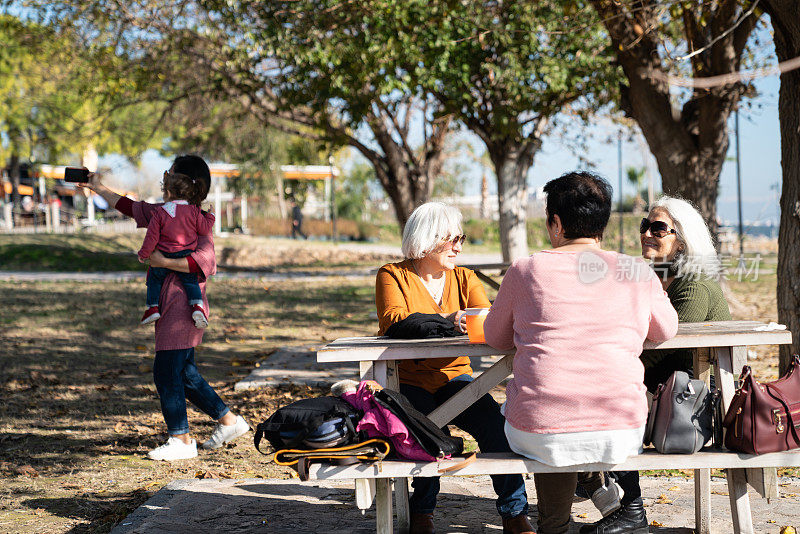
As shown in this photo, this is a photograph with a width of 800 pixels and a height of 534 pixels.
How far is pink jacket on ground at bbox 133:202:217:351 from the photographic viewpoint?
5.00m

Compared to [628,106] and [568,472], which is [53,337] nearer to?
[628,106]

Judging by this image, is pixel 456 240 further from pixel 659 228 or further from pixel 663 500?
pixel 663 500

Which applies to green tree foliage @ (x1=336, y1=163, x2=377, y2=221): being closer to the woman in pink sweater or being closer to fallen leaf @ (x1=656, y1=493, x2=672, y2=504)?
fallen leaf @ (x1=656, y1=493, x2=672, y2=504)

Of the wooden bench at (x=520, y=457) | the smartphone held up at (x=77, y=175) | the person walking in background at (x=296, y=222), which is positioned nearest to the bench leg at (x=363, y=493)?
the wooden bench at (x=520, y=457)

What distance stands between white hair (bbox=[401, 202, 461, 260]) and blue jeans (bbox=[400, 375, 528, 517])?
2.04 feet

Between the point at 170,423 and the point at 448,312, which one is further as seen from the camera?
the point at 170,423

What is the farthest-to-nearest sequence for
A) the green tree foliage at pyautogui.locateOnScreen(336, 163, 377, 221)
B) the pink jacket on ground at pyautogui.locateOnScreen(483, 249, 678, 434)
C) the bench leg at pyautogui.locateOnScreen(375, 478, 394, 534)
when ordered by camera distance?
the green tree foliage at pyautogui.locateOnScreen(336, 163, 377, 221) < the bench leg at pyautogui.locateOnScreen(375, 478, 394, 534) < the pink jacket on ground at pyautogui.locateOnScreen(483, 249, 678, 434)

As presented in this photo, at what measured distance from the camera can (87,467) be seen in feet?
16.6

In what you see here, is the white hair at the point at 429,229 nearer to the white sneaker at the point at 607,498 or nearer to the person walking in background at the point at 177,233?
the white sneaker at the point at 607,498

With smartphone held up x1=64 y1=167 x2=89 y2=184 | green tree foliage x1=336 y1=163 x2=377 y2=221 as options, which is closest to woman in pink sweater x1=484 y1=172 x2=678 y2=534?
smartphone held up x1=64 y1=167 x2=89 y2=184

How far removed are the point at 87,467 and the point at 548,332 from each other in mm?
3325

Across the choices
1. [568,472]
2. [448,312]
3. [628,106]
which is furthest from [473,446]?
[628,106]

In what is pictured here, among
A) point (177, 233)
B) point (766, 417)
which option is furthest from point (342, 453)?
point (177, 233)

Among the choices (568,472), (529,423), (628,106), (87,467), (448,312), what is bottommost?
(87,467)
